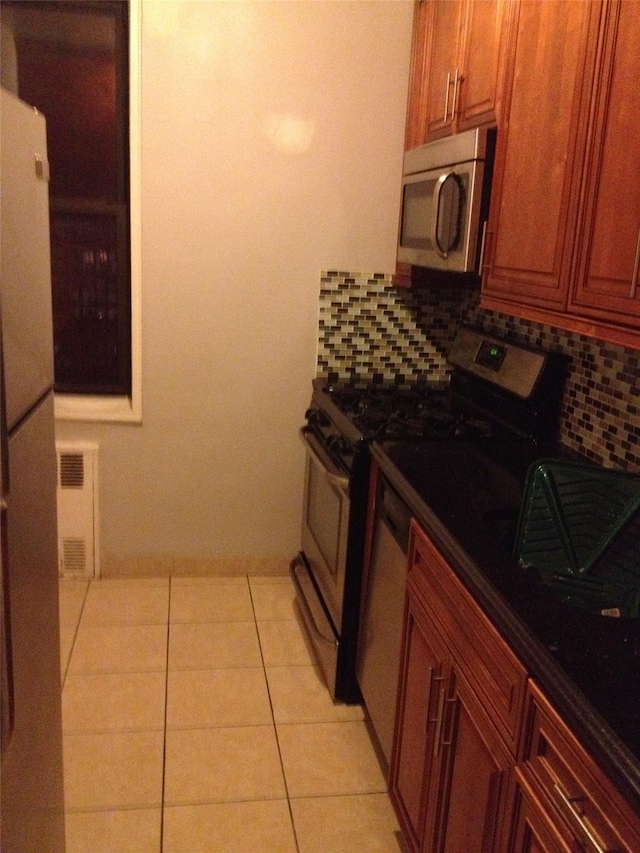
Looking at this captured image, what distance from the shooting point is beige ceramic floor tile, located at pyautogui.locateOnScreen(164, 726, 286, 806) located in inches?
83.2

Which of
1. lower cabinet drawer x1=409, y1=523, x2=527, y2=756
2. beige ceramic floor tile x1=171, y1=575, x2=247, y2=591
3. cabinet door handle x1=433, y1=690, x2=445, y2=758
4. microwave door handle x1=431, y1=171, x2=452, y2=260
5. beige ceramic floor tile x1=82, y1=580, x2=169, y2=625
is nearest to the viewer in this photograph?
lower cabinet drawer x1=409, y1=523, x2=527, y2=756

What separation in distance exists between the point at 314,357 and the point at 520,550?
1.85 m

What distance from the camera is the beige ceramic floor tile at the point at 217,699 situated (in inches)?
95.4

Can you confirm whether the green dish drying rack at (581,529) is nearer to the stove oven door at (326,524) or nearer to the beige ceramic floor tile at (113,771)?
the stove oven door at (326,524)

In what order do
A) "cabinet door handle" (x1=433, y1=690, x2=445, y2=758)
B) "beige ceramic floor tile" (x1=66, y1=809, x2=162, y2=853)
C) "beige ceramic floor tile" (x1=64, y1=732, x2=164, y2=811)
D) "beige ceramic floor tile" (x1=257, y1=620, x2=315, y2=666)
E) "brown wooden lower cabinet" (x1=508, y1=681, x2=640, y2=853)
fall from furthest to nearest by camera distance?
"beige ceramic floor tile" (x1=257, y1=620, x2=315, y2=666)
"beige ceramic floor tile" (x1=64, y1=732, x2=164, y2=811)
"beige ceramic floor tile" (x1=66, y1=809, x2=162, y2=853)
"cabinet door handle" (x1=433, y1=690, x2=445, y2=758)
"brown wooden lower cabinet" (x1=508, y1=681, x2=640, y2=853)

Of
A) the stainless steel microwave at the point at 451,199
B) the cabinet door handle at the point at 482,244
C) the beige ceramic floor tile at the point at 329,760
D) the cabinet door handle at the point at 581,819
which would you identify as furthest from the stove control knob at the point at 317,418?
the cabinet door handle at the point at 581,819

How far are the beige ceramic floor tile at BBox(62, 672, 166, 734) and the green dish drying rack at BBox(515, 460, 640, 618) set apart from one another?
4.73ft

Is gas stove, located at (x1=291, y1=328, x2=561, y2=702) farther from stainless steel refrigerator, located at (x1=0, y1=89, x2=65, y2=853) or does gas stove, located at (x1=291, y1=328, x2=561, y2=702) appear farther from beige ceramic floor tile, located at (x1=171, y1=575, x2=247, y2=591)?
stainless steel refrigerator, located at (x1=0, y1=89, x2=65, y2=853)

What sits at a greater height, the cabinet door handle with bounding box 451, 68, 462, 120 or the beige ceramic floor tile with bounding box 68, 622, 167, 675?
the cabinet door handle with bounding box 451, 68, 462, 120

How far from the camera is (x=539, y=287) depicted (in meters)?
1.84

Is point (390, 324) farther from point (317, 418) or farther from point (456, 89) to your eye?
point (456, 89)

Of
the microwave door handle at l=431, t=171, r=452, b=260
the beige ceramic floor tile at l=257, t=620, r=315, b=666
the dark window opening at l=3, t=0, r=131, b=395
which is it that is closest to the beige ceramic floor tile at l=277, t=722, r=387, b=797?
the beige ceramic floor tile at l=257, t=620, r=315, b=666

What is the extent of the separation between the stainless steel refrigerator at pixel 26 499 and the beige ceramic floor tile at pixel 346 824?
0.73 meters

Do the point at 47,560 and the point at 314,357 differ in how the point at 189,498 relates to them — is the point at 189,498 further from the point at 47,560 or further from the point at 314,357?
the point at 47,560
